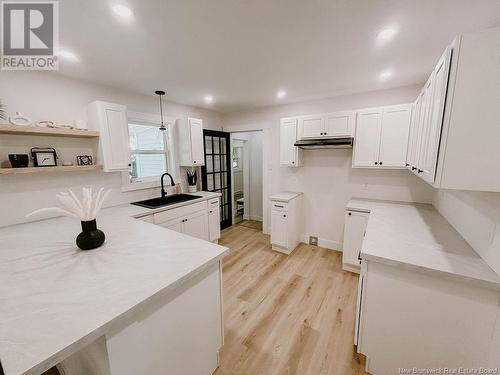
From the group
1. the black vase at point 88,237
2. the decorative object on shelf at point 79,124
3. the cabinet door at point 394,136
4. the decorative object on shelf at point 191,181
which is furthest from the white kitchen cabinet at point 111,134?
the cabinet door at point 394,136

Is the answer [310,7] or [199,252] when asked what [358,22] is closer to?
[310,7]

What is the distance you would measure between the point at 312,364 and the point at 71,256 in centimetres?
194

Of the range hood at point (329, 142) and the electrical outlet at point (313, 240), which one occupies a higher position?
the range hood at point (329, 142)

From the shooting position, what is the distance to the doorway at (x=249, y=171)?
192 inches

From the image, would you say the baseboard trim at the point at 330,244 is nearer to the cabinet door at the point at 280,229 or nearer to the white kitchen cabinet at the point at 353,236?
the white kitchen cabinet at the point at 353,236

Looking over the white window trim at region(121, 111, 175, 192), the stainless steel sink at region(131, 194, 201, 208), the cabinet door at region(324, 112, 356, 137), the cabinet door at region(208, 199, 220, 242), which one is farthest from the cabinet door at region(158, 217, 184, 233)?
the cabinet door at region(324, 112, 356, 137)

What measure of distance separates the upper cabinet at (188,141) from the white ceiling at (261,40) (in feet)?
2.76

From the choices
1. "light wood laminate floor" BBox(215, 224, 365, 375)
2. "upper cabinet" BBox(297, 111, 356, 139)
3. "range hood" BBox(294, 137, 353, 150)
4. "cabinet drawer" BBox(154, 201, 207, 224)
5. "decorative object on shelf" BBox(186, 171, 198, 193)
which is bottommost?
"light wood laminate floor" BBox(215, 224, 365, 375)

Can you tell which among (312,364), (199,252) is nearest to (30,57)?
(199,252)

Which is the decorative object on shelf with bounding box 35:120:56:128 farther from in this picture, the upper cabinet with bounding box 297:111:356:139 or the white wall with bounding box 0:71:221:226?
the upper cabinet with bounding box 297:111:356:139

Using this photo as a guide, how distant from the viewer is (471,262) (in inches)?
49.4

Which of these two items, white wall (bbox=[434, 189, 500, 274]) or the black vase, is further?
the black vase

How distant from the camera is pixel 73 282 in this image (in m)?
1.02

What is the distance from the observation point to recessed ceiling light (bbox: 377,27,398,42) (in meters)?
1.51
